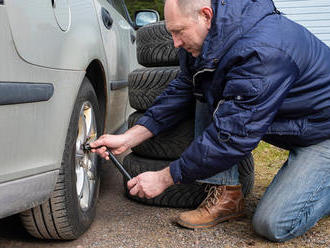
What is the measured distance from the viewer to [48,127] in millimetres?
1485

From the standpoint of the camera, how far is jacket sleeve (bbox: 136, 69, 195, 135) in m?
2.18

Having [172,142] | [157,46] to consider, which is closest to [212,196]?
[172,142]

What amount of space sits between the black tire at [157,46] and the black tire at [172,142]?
44cm

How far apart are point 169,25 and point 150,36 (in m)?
0.75

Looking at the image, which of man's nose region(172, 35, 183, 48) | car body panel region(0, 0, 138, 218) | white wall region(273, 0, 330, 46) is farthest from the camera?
white wall region(273, 0, 330, 46)

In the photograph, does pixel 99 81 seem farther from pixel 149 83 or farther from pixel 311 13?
pixel 311 13

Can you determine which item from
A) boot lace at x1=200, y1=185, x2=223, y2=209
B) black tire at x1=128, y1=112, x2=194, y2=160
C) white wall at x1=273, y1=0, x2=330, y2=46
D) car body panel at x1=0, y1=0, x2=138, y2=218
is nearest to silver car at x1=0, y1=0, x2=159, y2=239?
car body panel at x1=0, y1=0, x2=138, y2=218

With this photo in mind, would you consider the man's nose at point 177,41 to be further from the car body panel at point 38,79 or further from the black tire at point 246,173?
the black tire at point 246,173

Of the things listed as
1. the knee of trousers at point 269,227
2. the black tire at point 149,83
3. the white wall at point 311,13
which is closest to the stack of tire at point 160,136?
the black tire at point 149,83

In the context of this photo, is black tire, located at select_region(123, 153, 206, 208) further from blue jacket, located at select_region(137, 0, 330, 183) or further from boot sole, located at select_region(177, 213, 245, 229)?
blue jacket, located at select_region(137, 0, 330, 183)

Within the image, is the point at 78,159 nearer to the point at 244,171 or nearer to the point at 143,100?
the point at 143,100

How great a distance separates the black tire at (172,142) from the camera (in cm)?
229

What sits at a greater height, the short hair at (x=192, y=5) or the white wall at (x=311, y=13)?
the short hair at (x=192, y=5)

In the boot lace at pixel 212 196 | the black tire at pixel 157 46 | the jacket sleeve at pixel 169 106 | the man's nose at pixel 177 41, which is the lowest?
the boot lace at pixel 212 196
